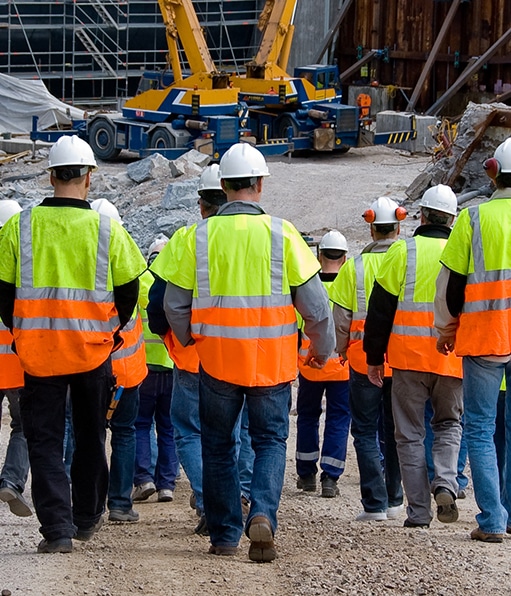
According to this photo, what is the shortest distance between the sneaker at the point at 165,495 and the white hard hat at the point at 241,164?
2.91 metres

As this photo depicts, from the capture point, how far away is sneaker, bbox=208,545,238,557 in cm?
557

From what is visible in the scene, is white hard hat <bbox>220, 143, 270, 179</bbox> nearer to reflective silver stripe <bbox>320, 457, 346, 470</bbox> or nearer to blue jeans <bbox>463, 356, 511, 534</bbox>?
blue jeans <bbox>463, 356, 511, 534</bbox>

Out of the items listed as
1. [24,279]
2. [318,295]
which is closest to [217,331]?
[318,295]

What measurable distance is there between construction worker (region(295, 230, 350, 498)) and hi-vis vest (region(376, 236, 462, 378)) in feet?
5.03

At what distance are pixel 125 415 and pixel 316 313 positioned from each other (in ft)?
5.85

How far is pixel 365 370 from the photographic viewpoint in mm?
6965

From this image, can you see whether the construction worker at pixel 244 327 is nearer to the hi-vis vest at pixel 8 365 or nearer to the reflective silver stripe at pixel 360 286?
the hi-vis vest at pixel 8 365

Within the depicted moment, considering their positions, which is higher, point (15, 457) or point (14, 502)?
point (15, 457)

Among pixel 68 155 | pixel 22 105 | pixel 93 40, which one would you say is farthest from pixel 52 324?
pixel 93 40

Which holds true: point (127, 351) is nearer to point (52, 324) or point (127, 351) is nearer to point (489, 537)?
point (52, 324)

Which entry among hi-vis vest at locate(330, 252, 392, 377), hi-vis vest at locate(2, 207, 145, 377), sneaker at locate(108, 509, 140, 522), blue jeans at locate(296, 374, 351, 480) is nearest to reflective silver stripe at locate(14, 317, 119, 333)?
hi-vis vest at locate(2, 207, 145, 377)

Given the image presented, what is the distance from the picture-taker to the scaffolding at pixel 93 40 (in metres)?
31.3

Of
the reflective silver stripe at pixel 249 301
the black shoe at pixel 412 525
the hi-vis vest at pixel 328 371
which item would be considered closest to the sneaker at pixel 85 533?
the reflective silver stripe at pixel 249 301

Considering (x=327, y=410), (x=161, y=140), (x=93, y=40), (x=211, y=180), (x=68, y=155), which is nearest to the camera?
(x=68, y=155)
